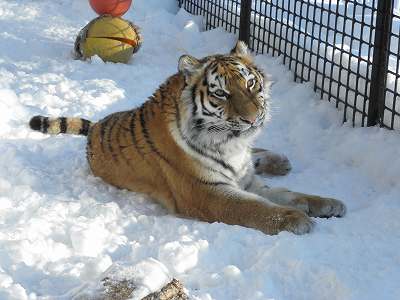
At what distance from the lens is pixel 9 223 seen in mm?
3865

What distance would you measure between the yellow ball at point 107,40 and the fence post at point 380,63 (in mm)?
2360

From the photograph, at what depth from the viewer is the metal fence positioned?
16.6ft

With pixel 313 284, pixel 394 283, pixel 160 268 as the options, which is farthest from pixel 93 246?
pixel 394 283

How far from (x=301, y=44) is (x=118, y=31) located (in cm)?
152

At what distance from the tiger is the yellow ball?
231 centimetres

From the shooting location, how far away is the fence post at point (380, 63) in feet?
16.5

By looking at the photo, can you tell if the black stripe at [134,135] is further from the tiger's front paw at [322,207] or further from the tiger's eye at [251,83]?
the tiger's front paw at [322,207]

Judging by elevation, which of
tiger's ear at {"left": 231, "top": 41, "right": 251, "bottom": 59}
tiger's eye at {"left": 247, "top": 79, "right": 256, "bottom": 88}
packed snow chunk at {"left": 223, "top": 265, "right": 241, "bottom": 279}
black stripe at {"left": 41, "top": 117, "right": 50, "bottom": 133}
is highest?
tiger's ear at {"left": 231, "top": 41, "right": 251, "bottom": 59}

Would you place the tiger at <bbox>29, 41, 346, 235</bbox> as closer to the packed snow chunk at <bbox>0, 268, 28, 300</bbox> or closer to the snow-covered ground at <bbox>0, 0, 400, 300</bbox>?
the snow-covered ground at <bbox>0, 0, 400, 300</bbox>

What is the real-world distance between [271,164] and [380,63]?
0.93m

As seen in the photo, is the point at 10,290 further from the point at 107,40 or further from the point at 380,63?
the point at 107,40

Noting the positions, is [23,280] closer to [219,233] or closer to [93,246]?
[93,246]

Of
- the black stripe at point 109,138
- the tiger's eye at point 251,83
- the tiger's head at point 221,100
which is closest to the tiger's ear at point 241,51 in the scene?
the tiger's head at point 221,100

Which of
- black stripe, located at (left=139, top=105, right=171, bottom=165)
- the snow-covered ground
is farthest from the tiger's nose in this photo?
the snow-covered ground
